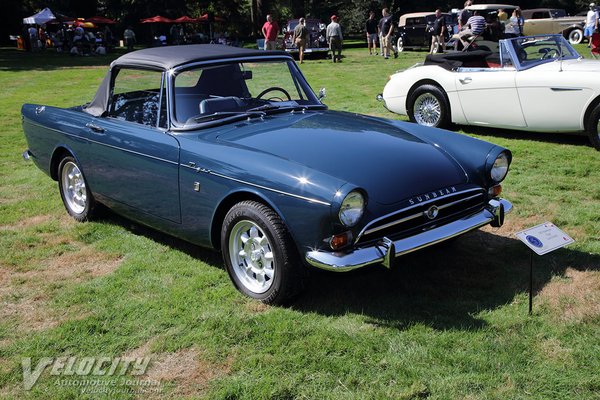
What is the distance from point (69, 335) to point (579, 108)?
6195 millimetres

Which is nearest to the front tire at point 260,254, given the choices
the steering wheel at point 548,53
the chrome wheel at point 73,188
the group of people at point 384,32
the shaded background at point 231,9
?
the chrome wheel at point 73,188

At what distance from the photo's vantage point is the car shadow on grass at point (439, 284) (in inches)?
144

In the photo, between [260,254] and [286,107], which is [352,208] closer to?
[260,254]

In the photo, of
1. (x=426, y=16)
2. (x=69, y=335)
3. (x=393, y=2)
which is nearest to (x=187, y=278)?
(x=69, y=335)

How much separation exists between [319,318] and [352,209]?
72 centimetres

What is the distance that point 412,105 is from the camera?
903cm

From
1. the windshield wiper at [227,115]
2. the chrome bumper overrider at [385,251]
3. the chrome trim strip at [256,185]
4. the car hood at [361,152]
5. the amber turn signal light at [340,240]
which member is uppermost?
the windshield wiper at [227,115]

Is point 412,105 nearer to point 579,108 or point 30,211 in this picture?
point 579,108

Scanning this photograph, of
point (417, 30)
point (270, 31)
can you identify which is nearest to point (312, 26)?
point (417, 30)

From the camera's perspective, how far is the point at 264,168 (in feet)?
12.3

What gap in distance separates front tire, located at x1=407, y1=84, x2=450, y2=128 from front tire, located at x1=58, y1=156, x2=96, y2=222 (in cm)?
486

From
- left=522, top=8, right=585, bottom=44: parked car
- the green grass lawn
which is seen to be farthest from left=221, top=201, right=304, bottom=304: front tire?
left=522, top=8, right=585, bottom=44: parked car

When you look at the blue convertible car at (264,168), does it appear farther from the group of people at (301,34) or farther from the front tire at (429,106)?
the group of people at (301,34)

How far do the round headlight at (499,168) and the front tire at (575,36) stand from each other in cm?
2491
